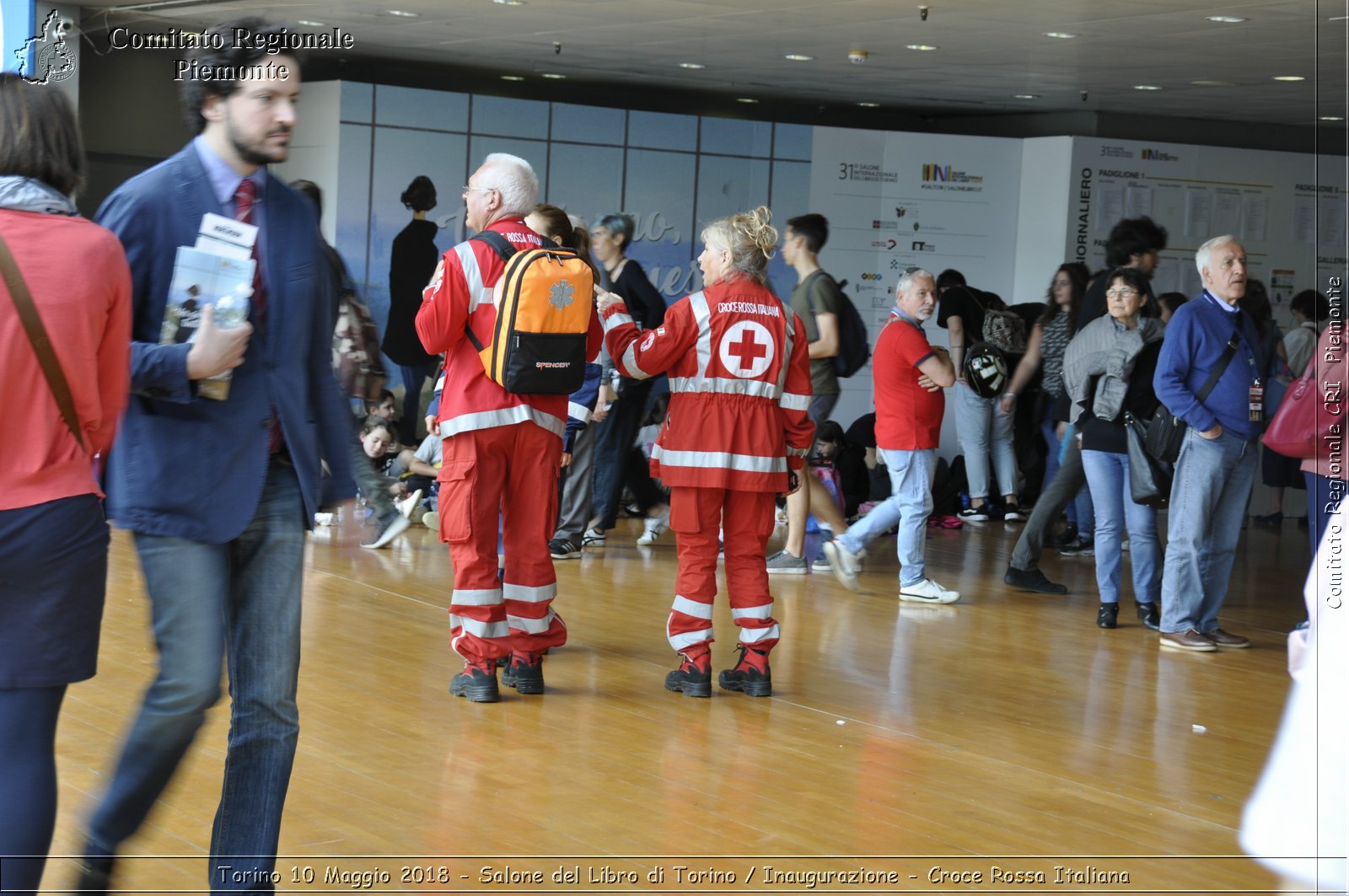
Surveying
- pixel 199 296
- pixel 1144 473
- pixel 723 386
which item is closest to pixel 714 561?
pixel 723 386

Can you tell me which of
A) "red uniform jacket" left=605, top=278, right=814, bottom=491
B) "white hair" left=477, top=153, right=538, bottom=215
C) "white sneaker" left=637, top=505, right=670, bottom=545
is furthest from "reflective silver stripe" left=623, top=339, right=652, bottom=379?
"white sneaker" left=637, top=505, right=670, bottom=545

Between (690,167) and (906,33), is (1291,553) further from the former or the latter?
(690,167)

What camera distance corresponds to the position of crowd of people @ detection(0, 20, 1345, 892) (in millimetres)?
2430

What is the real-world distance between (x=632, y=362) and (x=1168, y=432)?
2817 millimetres

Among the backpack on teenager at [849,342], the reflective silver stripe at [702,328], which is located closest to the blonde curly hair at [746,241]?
the reflective silver stripe at [702,328]

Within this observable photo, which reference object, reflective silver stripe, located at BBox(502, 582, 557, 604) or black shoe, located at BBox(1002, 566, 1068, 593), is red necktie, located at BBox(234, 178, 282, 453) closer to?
reflective silver stripe, located at BBox(502, 582, 557, 604)

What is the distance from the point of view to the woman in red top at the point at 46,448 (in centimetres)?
235

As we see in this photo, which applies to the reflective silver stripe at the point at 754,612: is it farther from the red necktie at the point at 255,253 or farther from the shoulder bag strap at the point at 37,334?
the shoulder bag strap at the point at 37,334

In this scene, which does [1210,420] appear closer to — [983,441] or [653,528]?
[653,528]

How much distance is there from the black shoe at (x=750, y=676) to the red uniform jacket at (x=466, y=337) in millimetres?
1254

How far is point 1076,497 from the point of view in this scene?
30.5 ft

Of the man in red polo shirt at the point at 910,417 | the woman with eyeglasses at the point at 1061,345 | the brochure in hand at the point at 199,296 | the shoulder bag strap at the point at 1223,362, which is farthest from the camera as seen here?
the woman with eyeglasses at the point at 1061,345

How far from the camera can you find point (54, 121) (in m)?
2.45

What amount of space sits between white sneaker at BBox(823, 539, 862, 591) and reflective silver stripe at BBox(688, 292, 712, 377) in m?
2.71
